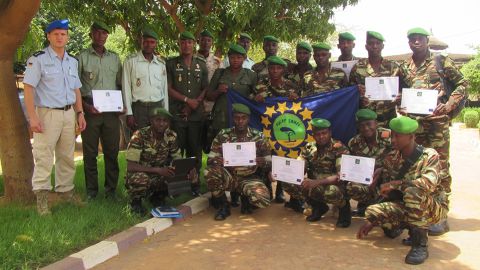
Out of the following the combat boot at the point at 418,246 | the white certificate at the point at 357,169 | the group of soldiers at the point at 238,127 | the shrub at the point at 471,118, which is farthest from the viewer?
the shrub at the point at 471,118

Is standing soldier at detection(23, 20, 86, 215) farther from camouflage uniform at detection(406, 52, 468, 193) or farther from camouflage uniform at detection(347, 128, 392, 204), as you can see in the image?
camouflage uniform at detection(406, 52, 468, 193)

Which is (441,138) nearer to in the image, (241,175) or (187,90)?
(241,175)

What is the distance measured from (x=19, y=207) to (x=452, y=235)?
15.6 feet

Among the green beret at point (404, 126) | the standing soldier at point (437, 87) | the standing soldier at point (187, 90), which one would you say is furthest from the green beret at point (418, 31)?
the standing soldier at point (187, 90)

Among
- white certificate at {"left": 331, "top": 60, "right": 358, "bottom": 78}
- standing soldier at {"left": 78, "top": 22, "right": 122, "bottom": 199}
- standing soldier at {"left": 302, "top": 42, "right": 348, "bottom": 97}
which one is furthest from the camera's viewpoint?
white certificate at {"left": 331, "top": 60, "right": 358, "bottom": 78}

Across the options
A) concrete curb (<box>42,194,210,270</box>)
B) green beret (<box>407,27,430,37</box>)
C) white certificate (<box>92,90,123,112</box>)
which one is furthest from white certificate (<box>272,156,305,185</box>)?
white certificate (<box>92,90,123,112</box>)

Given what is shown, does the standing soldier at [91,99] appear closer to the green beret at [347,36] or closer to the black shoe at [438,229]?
the green beret at [347,36]

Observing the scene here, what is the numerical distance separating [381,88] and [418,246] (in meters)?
1.89

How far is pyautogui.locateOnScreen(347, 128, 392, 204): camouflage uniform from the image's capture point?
4.83 meters

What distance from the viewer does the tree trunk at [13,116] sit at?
4941 mm

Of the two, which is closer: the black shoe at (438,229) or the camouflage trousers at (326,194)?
the black shoe at (438,229)

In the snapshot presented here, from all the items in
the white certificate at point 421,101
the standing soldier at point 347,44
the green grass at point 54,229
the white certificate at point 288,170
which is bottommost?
the green grass at point 54,229

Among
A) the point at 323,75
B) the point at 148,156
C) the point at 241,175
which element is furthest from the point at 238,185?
the point at 323,75

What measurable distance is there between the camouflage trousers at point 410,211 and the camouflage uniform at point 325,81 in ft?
6.14
